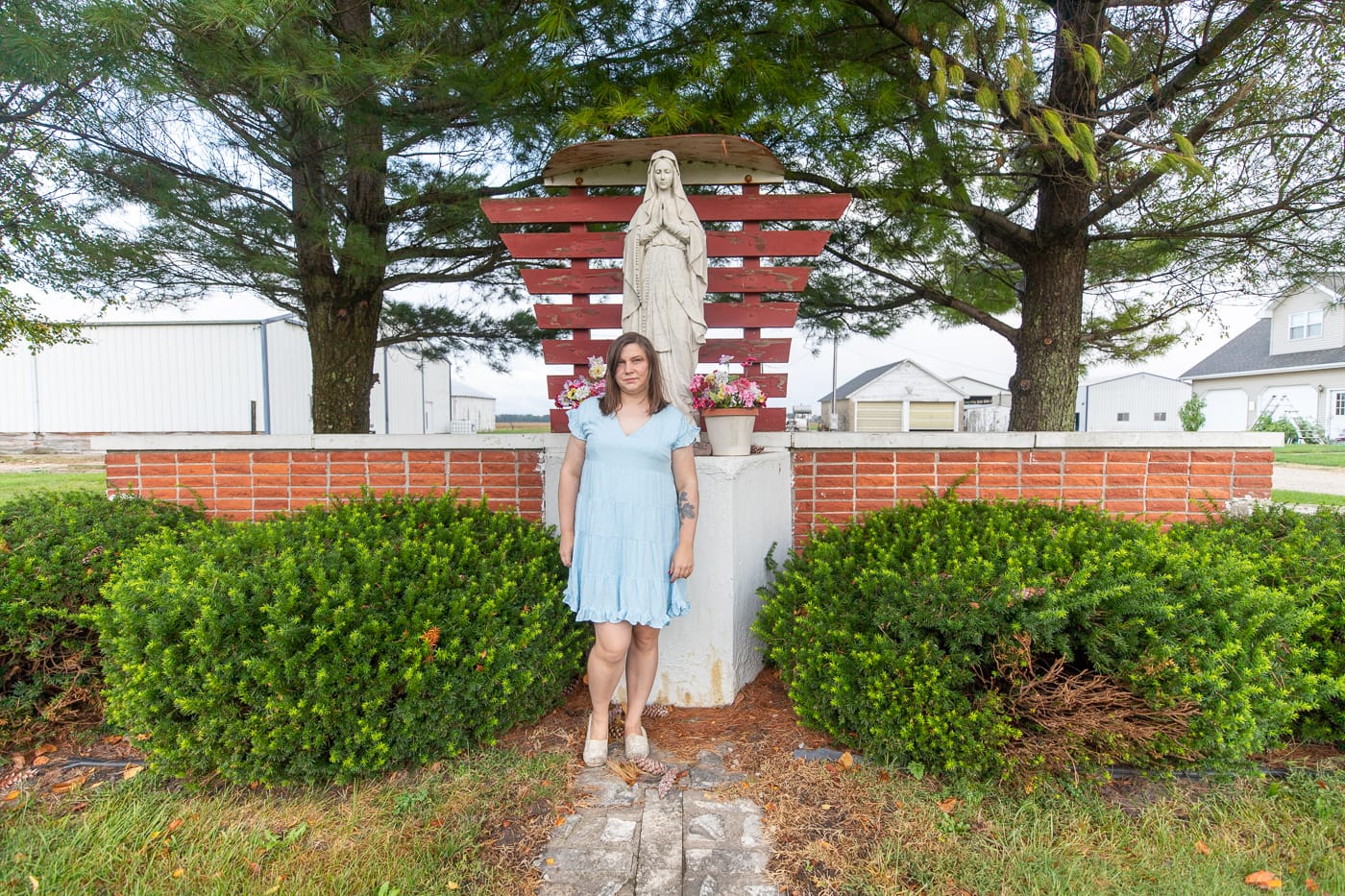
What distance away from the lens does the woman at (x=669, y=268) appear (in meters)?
3.09

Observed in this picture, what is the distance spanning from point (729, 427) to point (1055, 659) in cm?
157

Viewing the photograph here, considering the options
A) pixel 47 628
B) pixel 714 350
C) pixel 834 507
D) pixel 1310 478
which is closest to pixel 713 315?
pixel 714 350

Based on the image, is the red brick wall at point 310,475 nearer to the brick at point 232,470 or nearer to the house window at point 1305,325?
the brick at point 232,470

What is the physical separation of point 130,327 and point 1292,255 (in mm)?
20412

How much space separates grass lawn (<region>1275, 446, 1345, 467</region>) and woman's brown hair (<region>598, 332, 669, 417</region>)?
567 inches

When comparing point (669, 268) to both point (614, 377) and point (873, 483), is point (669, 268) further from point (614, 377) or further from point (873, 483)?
point (873, 483)

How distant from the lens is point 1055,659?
2.30 meters

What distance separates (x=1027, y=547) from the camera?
2.45 meters

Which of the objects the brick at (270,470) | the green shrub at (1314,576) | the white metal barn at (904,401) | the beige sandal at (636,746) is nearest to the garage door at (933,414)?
the white metal barn at (904,401)

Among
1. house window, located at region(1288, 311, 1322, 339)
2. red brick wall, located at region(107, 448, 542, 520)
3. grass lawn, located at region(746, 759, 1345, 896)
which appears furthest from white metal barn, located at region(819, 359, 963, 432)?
grass lawn, located at region(746, 759, 1345, 896)

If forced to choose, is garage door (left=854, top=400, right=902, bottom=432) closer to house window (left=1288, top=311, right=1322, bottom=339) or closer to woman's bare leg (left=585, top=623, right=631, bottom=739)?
house window (left=1288, top=311, right=1322, bottom=339)

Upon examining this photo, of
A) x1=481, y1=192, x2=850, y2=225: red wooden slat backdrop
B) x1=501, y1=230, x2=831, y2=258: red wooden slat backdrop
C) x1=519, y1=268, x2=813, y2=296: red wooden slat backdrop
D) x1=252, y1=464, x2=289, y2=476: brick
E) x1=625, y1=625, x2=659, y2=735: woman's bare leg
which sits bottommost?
x1=625, y1=625, x2=659, y2=735: woman's bare leg

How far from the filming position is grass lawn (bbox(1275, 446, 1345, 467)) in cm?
1262

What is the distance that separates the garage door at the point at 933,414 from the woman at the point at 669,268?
23680 millimetres
